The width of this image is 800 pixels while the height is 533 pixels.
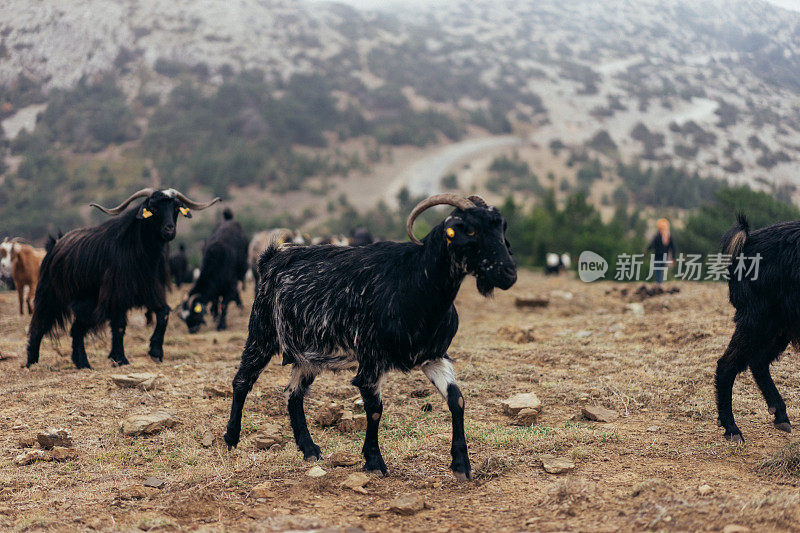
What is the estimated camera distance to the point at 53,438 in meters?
5.60

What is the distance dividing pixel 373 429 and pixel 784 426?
13.1 feet

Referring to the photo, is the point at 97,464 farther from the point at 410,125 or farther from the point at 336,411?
the point at 410,125

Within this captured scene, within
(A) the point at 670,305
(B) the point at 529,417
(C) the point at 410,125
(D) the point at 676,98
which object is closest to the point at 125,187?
(C) the point at 410,125

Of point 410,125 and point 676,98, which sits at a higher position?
point 676,98

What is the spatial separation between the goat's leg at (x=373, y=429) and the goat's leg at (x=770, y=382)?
12.1ft

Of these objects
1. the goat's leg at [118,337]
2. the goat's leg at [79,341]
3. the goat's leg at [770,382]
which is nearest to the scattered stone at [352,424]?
the goat's leg at [770,382]

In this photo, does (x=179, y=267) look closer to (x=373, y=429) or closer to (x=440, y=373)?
(x=373, y=429)

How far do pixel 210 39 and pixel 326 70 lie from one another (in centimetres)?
1184

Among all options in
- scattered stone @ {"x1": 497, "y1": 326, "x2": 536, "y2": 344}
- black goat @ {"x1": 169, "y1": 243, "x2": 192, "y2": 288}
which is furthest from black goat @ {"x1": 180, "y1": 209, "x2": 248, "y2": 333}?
black goat @ {"x1": 169, "y1": 243, "x2": 192, "y2": 288}

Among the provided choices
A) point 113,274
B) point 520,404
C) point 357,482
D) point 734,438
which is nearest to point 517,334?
point 520,404

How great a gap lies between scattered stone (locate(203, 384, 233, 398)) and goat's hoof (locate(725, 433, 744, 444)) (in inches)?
204

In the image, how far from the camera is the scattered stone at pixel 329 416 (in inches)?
255

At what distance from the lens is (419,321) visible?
482 cm

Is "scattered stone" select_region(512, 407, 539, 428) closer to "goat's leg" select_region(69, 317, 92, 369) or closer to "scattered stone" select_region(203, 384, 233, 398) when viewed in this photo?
"scattered stone" select_region(203, 384, 233, 398)
